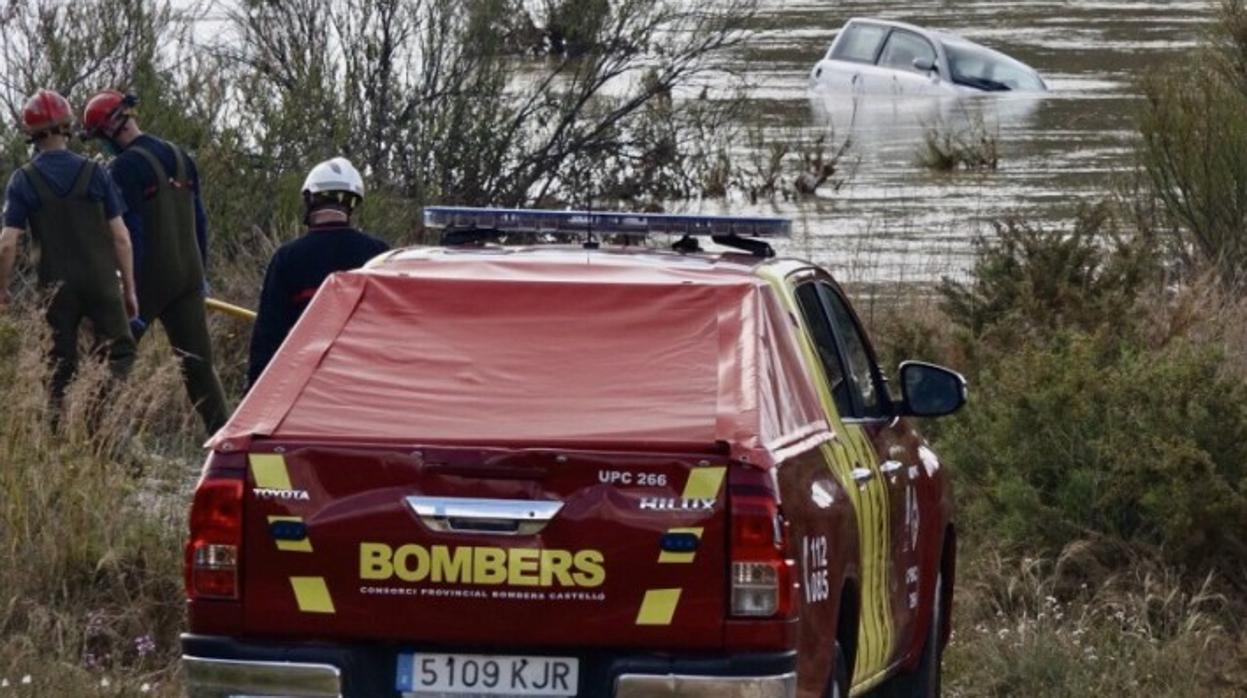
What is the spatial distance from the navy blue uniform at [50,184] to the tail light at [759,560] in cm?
621

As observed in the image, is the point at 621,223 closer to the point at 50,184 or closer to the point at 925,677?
the point at 925,677

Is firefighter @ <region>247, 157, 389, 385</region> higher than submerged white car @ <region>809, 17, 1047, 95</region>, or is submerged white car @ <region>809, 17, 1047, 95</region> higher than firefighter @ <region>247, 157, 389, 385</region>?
firefighter @ <region>247, 157, 389, 385</region>

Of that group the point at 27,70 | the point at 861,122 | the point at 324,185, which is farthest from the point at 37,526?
the point at 861,122

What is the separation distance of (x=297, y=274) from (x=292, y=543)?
3649mm

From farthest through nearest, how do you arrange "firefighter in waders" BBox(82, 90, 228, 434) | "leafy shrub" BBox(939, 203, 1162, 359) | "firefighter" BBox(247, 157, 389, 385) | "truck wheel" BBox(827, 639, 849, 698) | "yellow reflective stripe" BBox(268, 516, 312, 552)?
"leafy shrub" BBox(939, 203, 1162, 359) < "firefighter in waders" BBox(82, 90, 228, 434) < "firefighter" BBox(247, 157, 389, 385) < "truck wheel" BBox(827, 639, 849, 698) < "yellow reflective stripe" BBox(268, 516, 312, 552)

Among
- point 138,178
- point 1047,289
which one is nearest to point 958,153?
point 1047,289

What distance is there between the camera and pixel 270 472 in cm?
588

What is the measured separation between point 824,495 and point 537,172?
12.7 meters

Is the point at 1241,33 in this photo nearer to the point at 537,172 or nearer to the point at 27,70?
the point at 537,172

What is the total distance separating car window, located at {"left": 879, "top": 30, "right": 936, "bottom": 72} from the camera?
106 feet

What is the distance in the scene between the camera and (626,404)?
603 cm

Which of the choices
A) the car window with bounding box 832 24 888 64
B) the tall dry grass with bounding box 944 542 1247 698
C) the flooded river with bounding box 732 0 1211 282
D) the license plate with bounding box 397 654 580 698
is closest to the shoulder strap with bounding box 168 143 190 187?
the tall dry grass with bounding box 944 542 1247 698

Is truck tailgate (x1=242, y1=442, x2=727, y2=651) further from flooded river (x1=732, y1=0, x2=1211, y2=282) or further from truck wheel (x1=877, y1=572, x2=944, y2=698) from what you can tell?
flooded river (x1=732, y1=0, x2=1211, y2=282)

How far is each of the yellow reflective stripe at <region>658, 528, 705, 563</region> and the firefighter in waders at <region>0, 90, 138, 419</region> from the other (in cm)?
581
